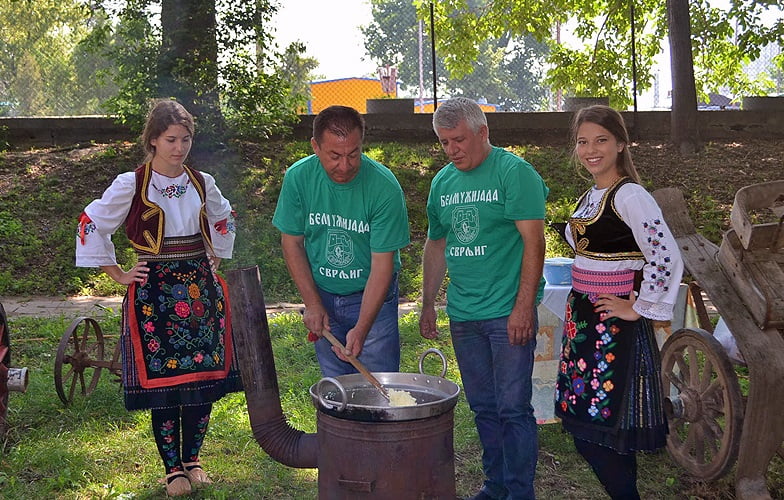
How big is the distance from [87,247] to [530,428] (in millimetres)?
2150

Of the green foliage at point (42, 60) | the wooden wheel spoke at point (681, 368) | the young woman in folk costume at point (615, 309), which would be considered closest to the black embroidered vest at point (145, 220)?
the young woman in folk costume at point (615, 309)

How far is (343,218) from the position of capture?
3.75 meters

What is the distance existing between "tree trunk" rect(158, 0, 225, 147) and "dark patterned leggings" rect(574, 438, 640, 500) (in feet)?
32.3

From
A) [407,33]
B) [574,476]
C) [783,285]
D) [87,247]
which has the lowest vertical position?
[574,476]

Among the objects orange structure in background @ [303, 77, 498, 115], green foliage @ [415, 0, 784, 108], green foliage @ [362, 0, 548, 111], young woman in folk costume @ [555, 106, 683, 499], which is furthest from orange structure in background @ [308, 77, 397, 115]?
young woman in folk costume @ [555, 106, 683, 499]

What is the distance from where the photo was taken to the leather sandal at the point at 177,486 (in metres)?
4.22

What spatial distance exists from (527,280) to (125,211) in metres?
1.84

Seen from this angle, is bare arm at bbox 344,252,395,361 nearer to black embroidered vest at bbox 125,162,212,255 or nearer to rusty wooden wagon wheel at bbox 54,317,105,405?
black embroidered vest at bbox 125,162,212,255

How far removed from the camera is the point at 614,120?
11.6 feet

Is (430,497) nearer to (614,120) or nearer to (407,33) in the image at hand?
(614,120)

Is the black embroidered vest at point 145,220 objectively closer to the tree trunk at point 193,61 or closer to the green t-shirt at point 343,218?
the green t-shirt at point 343,218

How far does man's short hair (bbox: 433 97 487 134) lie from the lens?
12.0 ft

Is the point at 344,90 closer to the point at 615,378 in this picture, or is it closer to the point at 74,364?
the point at 74,364

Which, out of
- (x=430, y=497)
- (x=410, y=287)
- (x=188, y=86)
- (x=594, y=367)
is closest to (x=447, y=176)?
(x=594, y=367)
